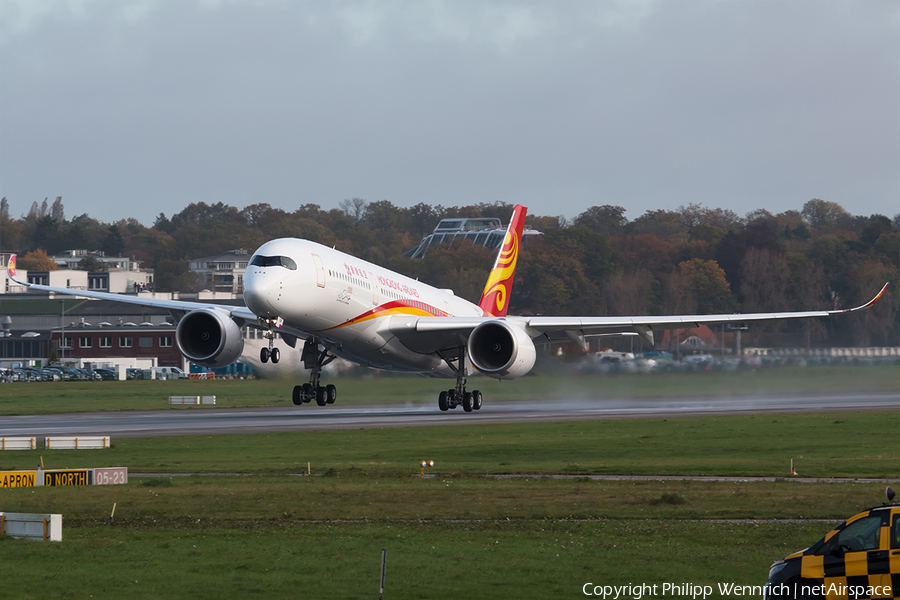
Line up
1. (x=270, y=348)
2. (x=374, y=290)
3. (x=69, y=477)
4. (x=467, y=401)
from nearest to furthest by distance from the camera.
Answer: (x=69, y=477) < (x=270, y=348) < (x=374, y=290) < (x=467, y=401)

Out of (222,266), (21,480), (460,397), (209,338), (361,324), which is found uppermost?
(222,266)

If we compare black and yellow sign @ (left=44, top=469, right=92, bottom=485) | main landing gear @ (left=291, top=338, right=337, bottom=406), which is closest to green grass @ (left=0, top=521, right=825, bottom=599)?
black and yellow sign @ (left=44, top=469, right=92, bottom=485)

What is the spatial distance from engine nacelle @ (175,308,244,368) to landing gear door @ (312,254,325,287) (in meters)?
6.87

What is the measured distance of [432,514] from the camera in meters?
23.2

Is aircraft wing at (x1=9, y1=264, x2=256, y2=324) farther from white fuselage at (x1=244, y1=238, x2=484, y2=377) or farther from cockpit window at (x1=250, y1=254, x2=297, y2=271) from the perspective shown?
cockpit window at (x1=250, y1=254, x2=297, y2=271)

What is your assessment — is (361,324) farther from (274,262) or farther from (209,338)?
(209,338)

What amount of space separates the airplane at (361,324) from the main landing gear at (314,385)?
0.04 meters

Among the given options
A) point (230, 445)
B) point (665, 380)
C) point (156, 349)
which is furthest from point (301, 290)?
point (156, 349)

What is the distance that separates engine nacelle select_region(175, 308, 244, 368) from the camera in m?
46.0

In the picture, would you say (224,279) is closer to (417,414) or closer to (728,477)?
(417,414)

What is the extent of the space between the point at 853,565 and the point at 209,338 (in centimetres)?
3731

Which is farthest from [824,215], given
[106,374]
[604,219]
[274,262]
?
[274,262]

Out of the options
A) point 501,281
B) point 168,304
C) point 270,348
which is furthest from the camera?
point 501,281

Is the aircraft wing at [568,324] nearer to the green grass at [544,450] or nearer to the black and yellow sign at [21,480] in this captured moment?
the green grass at [544,450]
